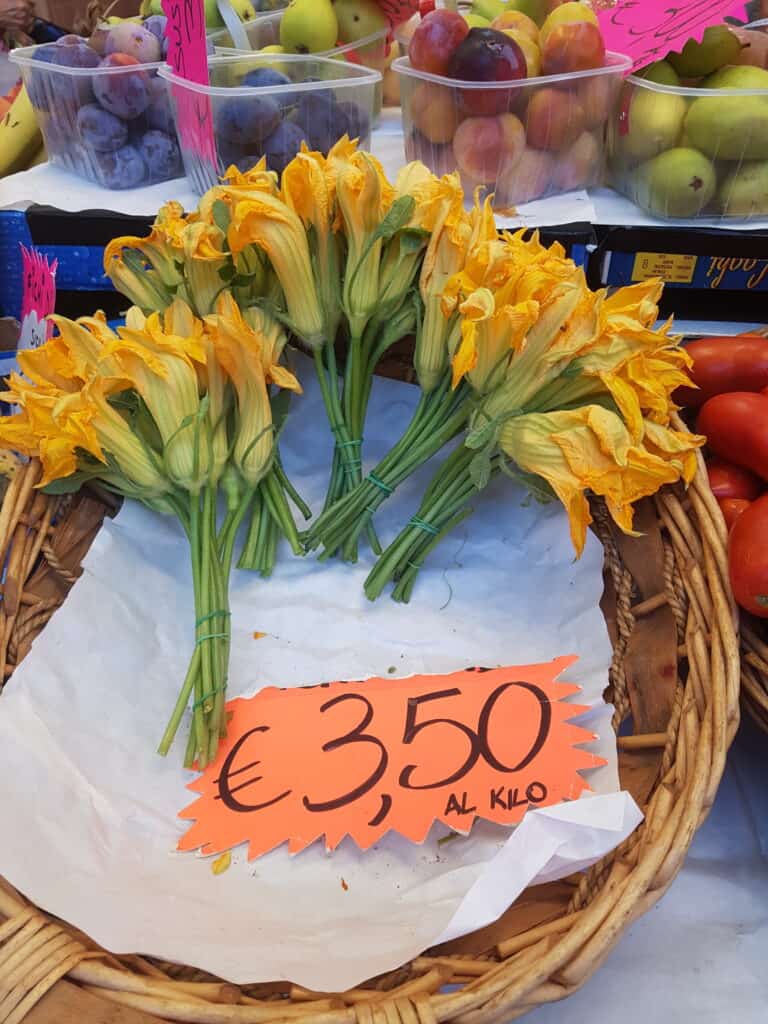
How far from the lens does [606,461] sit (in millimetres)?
519

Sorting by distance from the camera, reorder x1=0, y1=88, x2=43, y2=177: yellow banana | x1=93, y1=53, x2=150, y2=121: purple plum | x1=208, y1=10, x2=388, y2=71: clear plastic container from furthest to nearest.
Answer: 1. x1=0, y1=88, x2=43, y2=177: yellow banana
2. x1=208, y1=10, x2=388, y2=71: clear plastic container
3. x1=93, y1=53, x2=150, y2=121: purple plum

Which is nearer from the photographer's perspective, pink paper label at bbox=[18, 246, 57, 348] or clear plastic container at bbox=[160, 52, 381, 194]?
pink paper label at bbox=[18, 246, 57, 348]

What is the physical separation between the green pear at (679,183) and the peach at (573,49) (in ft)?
0.40

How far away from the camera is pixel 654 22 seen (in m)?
0.91

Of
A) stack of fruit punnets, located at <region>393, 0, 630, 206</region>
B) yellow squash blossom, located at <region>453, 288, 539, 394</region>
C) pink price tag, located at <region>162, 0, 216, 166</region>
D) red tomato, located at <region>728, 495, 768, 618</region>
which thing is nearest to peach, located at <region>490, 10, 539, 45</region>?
stack of fruit punnets, located at <region>393, 0, 630, 206</region>

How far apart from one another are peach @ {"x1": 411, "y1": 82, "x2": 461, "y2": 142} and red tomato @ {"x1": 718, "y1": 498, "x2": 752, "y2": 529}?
52 cm

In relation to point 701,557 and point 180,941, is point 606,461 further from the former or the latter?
point 180,941

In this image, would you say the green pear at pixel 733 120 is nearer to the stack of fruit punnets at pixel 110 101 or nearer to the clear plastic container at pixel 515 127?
the clear plastic container at pixel 515 127

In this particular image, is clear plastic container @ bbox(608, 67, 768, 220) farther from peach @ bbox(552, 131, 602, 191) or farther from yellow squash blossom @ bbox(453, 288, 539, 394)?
yellow squash blossom @ bbox(453, 288, 539, 394)

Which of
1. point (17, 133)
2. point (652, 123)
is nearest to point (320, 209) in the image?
point (652, 123)

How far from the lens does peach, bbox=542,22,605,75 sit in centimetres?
85

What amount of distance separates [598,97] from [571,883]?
30.9 inches

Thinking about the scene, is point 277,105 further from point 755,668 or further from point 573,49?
point 755,668

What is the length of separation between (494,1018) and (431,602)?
0.34 meters
